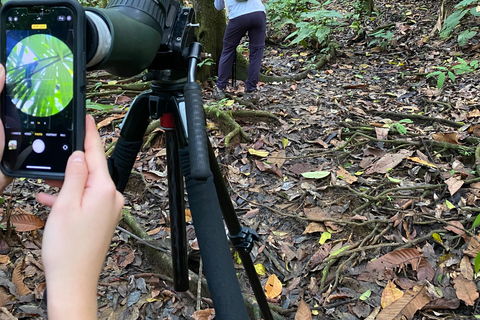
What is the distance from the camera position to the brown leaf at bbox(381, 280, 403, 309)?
158 cm

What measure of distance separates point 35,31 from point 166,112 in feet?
1.27

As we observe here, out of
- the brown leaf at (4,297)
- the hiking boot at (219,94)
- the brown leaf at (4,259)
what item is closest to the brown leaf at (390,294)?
the brown leaf at (4,297)

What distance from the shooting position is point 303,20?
19.9 ft

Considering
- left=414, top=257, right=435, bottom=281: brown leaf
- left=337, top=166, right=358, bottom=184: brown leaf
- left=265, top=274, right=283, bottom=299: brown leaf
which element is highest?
left=337, top=166, right=358, bottom=184: brown leaf

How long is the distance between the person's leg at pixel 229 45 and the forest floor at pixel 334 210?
22.1 inches

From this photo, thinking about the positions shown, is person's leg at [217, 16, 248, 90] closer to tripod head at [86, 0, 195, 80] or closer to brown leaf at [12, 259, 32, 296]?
brown leaf at [12, 259, 32, 296]


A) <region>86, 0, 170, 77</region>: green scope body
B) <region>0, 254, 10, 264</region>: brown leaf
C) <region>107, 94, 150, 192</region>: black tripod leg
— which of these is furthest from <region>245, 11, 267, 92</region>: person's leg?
<region>86, 0, 170, 77</region>: green scope body

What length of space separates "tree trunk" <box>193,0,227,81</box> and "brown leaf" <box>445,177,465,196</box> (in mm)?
2716

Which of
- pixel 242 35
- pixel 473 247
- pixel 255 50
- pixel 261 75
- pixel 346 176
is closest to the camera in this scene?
pixel 473 247

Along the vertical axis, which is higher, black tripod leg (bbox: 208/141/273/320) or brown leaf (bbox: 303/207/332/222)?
black tripod leg (bbox: 208/141/273/320)

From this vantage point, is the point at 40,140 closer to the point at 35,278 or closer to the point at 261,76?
A: the point at 35,278

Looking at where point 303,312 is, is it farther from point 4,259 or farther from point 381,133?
point 381,133

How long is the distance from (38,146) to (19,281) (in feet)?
4.32

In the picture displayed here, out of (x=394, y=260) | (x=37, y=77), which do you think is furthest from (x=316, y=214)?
(x=37, y=77)
